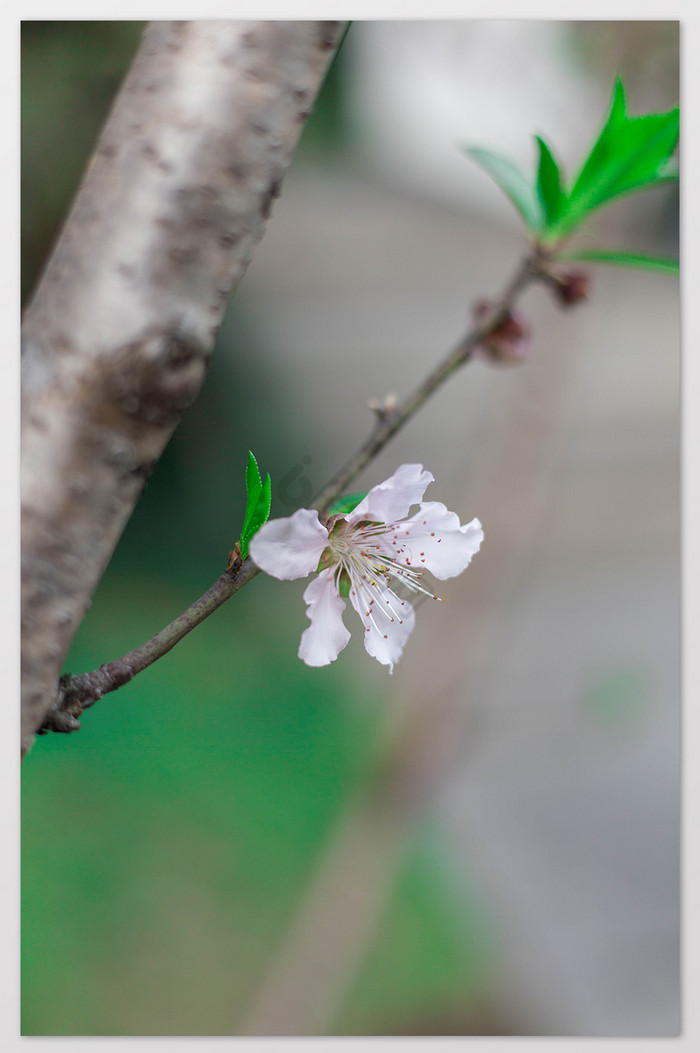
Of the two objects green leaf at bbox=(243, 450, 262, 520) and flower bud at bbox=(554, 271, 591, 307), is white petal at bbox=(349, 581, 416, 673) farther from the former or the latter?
flower bud at bbox=(554, 271, 591, 307)

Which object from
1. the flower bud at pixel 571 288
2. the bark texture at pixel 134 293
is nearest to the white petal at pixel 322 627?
the bark texture at pixel 134 293

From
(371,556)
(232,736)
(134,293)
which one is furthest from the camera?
(232,736)

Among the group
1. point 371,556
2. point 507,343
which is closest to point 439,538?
point 371,556

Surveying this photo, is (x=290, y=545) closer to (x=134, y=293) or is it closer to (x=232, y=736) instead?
(x=134, y=293)

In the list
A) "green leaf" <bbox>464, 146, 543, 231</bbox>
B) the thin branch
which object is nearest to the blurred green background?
the thin branch

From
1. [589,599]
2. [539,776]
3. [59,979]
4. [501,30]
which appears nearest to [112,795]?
[59,979]

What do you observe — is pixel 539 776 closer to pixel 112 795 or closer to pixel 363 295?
pixel 112 795
